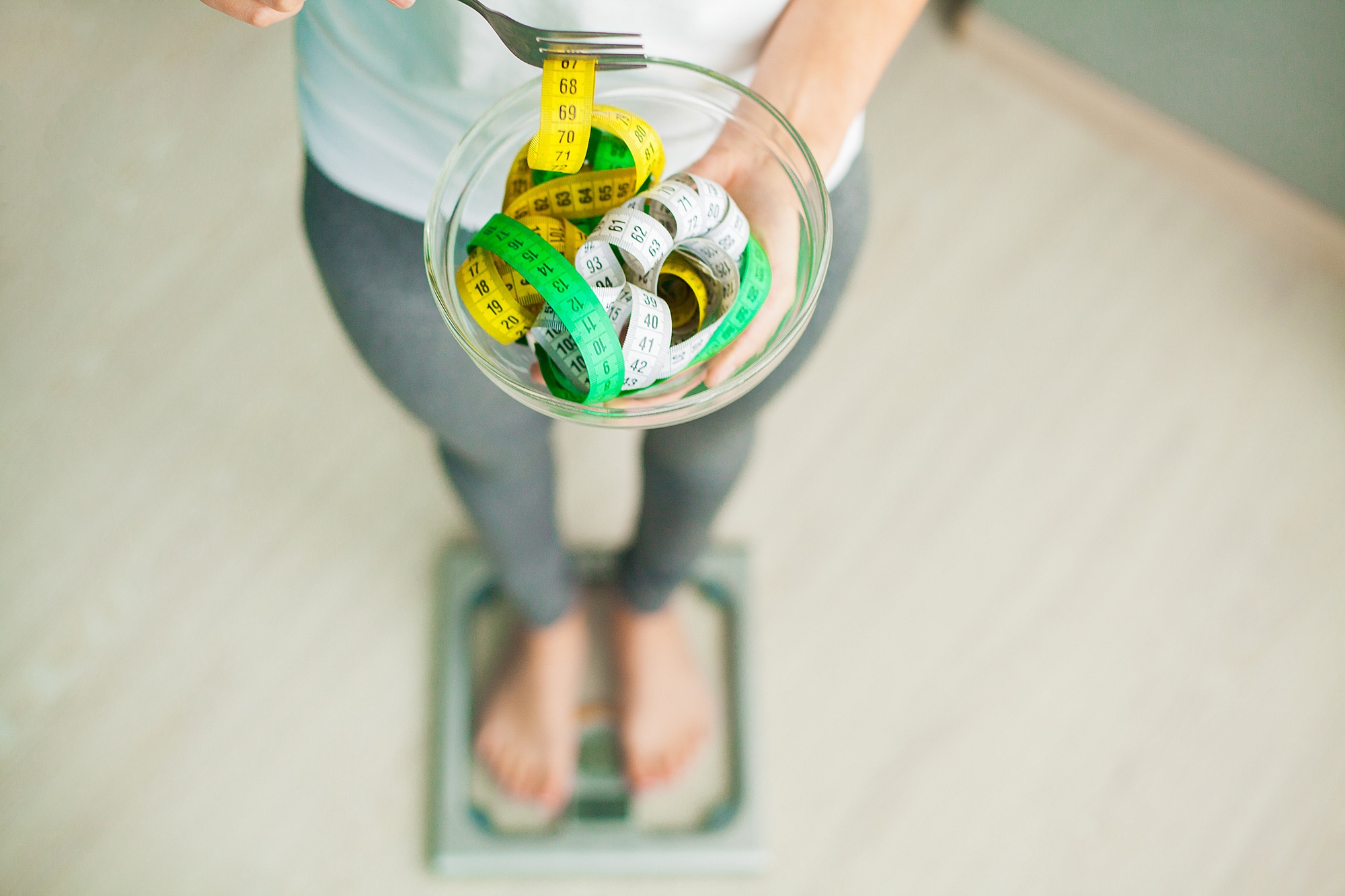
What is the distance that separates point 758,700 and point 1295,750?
728mm

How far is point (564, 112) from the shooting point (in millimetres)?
582

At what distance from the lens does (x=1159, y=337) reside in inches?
59.0

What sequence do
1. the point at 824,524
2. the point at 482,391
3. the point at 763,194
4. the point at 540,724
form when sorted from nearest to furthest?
the point at 763,194 → the point at 482,391 → the point at 540,724 → the point at 824,524

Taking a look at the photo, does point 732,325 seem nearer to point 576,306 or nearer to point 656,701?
point 576,306

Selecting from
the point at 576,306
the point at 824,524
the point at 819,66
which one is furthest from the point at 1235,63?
the point at 576,306

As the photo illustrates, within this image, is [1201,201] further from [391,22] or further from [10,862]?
[10,862]

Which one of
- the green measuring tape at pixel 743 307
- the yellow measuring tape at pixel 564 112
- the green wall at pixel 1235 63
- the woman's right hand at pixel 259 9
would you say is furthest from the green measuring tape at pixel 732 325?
the green wall at pixel 1235 63

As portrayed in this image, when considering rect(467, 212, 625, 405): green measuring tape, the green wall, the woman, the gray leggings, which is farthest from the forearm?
the green wall

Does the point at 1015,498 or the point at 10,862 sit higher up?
the point at 1015,498

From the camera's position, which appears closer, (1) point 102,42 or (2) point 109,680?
(2) point 109,680

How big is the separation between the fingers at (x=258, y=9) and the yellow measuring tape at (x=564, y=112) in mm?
145

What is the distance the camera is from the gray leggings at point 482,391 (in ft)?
2.39

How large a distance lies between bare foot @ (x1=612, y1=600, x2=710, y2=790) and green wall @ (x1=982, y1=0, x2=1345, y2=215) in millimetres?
1096

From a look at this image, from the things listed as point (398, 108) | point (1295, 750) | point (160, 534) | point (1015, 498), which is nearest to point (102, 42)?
point (160, 534)
